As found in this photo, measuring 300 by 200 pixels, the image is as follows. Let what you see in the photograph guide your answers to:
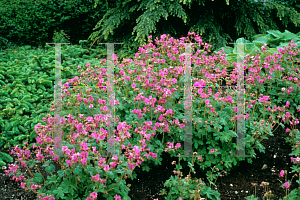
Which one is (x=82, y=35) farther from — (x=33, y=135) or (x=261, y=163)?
(x=261, y=163)

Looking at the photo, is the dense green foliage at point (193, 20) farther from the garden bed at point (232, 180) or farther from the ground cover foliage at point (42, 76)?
the garden bed at point (232, 180)

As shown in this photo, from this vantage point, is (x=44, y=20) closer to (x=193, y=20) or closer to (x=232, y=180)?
(x=193, y=20)

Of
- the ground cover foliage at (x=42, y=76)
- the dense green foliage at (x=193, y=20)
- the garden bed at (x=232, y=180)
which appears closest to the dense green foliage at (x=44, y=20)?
the ground cover foliage at (x=42, y=76)

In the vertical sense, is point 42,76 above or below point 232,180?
above

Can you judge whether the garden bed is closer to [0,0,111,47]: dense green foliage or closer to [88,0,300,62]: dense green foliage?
[88,0,300,62]: dense green foliage

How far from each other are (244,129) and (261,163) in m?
0.56

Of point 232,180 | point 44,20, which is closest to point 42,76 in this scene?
point 44,20

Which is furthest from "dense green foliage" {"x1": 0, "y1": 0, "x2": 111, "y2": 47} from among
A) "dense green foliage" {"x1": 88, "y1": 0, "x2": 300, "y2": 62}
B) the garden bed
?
the garden bed

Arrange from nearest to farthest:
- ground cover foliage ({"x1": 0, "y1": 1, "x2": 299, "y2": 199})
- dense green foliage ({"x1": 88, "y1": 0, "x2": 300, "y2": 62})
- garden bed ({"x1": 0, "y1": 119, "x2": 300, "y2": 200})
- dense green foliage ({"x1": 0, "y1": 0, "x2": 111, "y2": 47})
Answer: garden bed ({"x1": 0, "y1": 119, "x2": 300, "y2": 200}) < ground cover foliage ({"x1": 0, "y1": 1, "x2": 299, "y2": 199}) < dense green foliage ({"x1": 88, "y1": 0, "x2": 300, "y2": 62}) < dense green foliage ({"x1": 0, "y1": 0, "x2": 111, "y2": 47})

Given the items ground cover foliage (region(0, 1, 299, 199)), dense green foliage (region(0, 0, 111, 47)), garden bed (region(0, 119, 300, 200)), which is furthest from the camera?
dense green foliage (region(0, 0, 111, 47))

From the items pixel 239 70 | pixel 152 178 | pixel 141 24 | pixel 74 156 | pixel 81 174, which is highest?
pixel 141 24

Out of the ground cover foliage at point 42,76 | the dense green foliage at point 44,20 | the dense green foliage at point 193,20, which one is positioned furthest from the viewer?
the dense green foliage at point 44,20

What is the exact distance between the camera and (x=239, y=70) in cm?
338

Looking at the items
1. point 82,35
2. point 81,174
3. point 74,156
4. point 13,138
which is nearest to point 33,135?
point 13,138
